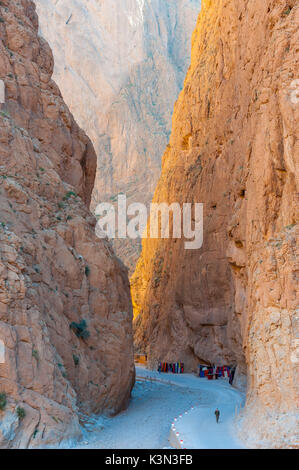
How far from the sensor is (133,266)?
71125 millimetres

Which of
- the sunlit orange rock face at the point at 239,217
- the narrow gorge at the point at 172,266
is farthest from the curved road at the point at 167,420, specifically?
the sunlit orange rock face at the point at 239,217

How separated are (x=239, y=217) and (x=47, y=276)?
A: 9.07 meters

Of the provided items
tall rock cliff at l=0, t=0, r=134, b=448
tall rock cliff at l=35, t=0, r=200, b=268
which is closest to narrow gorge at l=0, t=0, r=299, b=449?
tall rock cliff at l=0, t=0, r=134, b=448

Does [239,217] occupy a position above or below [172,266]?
above

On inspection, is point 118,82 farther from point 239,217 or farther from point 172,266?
point 239,217

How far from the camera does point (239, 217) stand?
24.3 m

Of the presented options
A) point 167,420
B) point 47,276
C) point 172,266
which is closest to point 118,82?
point 172,266

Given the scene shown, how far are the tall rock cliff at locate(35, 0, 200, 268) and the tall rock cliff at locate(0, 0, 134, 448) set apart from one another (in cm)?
4497

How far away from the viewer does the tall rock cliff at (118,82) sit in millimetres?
78500

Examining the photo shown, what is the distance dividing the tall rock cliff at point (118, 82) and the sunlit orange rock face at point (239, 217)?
23.4 metres

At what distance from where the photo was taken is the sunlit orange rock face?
16.1m

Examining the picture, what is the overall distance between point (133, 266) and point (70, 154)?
141 ft

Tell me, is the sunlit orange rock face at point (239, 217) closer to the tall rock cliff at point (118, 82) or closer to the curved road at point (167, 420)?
the curved road at point (167, 420)

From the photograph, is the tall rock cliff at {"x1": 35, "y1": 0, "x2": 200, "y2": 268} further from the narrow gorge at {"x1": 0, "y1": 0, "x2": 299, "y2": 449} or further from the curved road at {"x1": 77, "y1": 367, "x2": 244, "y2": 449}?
the curved road at {"x1": 77, "y1": 367, "x2": 244, "y2": 449}
